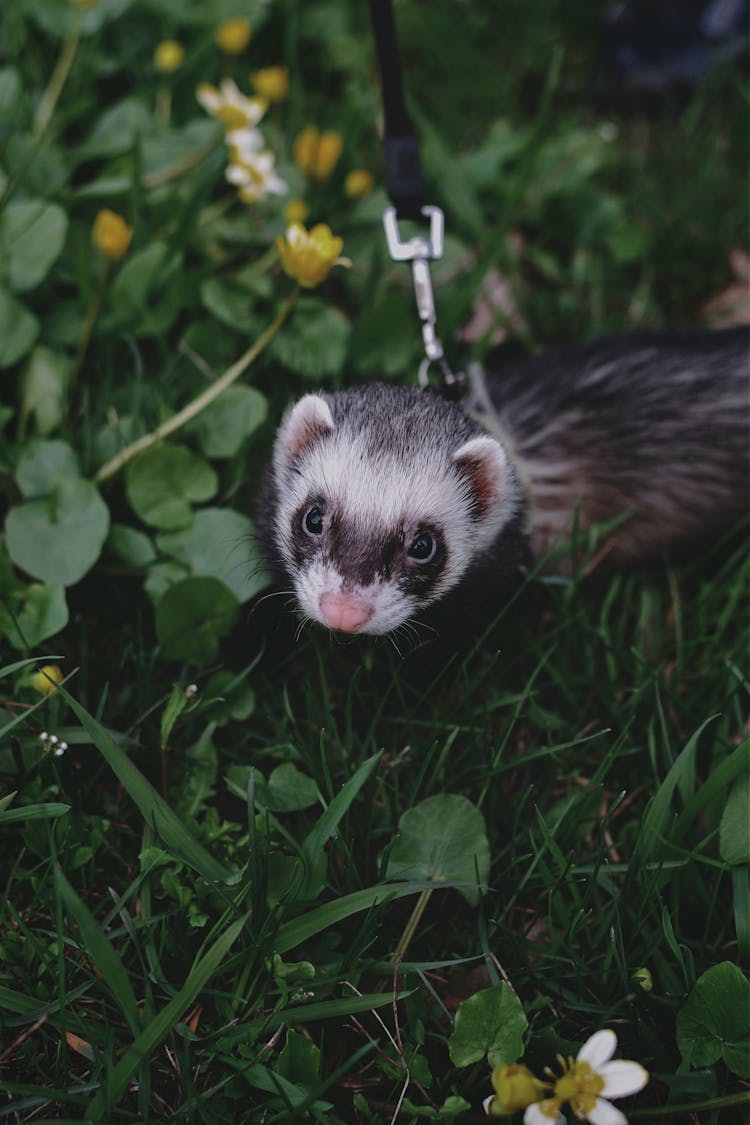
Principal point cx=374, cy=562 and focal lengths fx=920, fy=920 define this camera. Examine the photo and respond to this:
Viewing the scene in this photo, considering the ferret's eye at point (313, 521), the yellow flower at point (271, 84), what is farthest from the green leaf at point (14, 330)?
the yellow flower at point (271, 84)

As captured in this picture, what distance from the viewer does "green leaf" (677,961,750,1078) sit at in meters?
1.78

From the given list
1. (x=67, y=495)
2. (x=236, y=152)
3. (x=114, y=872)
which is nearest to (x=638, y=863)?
(x=114, y=872)

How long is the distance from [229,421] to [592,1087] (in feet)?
6.01

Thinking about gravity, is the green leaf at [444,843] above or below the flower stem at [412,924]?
above

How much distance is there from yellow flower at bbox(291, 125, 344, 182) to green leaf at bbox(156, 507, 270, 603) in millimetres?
1423

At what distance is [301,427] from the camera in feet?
7.34

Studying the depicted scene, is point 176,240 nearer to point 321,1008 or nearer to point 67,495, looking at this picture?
point 67,495

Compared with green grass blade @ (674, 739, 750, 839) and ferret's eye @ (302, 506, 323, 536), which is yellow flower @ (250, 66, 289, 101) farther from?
green grass blade @ (674, 739, 750, 839)

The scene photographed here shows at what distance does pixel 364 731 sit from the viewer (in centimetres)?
239

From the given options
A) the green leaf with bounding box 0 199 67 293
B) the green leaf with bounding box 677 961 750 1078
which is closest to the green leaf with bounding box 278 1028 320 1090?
the green leaf with bounding box 677 961 750 1078

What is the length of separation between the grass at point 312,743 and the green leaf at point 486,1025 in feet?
0.04

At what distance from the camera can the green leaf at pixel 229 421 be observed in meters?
2.59

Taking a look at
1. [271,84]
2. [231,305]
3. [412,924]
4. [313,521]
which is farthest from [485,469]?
[271,84]

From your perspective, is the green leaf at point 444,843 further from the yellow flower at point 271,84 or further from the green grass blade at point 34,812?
the yellow flower at point 271,84
